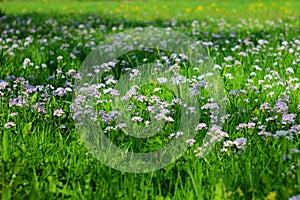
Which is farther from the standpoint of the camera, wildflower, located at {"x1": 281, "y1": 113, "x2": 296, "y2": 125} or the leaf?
wildflower, located at {"x1": 281, "y1": 113, "x2": 296, "y2": 125}

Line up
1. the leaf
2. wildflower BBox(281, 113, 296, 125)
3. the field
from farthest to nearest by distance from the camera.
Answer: wildflower BBox(281, 113, 296, 125) < the field < the leaf

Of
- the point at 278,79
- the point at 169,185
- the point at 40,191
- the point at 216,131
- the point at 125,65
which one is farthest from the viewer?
the point at 125,65

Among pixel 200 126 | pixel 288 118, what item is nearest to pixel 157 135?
pixel 200 126

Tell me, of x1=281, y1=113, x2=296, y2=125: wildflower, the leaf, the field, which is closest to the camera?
the leaf

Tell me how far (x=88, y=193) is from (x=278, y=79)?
2675 millimetres

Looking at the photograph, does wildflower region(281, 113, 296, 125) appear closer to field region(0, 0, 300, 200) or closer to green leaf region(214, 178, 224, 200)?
field region(0, 0, 300, 200)

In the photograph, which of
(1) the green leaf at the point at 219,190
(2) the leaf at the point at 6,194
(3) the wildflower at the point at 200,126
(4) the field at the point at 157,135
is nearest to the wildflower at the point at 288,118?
(4) the field at the point at 157,135

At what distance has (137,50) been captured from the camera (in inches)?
220

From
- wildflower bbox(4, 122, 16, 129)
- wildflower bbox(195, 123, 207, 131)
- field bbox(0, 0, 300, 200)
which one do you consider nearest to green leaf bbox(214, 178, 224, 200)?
field bbox(0, 0, 300, 200)

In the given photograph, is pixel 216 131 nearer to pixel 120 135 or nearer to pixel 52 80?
pixel 120 135

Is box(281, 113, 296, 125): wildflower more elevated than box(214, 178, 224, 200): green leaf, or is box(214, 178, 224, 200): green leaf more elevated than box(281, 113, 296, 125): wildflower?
box(281, 113, 296, 125): wildflower

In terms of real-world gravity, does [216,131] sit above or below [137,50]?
below

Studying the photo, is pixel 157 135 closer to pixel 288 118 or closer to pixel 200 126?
pixel 200 126

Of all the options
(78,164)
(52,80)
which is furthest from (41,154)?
(52,80)
